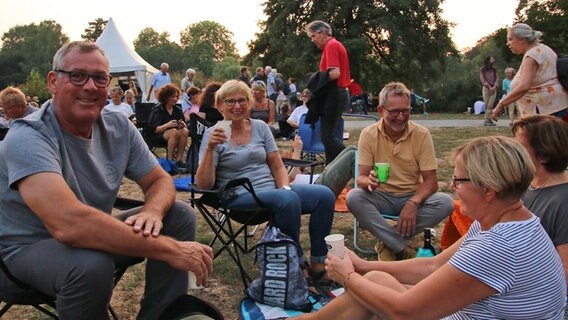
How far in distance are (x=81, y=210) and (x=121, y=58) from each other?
21907 mm

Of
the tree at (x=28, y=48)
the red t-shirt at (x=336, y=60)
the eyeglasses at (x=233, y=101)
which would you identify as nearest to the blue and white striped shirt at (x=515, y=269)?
the eyeglasses at (x=233, y=101)

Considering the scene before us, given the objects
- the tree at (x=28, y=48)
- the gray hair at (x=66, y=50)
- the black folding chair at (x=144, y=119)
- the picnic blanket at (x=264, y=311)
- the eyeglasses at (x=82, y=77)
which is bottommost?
the picnic blanket at (x=264, y=311)

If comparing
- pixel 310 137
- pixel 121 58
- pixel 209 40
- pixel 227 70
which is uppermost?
pixel 209 40

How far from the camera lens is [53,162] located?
1.92 m

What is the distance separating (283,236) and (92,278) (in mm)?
1316

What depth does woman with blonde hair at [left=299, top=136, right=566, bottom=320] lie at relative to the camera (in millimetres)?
1508

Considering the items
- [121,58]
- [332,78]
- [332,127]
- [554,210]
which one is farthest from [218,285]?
[121,58]

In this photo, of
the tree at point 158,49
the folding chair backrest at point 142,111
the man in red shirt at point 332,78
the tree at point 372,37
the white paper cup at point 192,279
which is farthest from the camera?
the tree at point 158,49

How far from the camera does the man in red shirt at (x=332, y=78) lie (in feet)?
18.5

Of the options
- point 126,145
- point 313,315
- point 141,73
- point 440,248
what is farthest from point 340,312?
point 141,73

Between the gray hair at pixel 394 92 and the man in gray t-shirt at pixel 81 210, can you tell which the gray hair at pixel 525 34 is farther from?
the man in gray t-shirt at pixel 81 210

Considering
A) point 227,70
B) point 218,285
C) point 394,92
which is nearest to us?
point 218,285

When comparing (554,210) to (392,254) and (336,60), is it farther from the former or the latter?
(336,60)

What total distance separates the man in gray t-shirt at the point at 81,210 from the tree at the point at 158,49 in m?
82.0
